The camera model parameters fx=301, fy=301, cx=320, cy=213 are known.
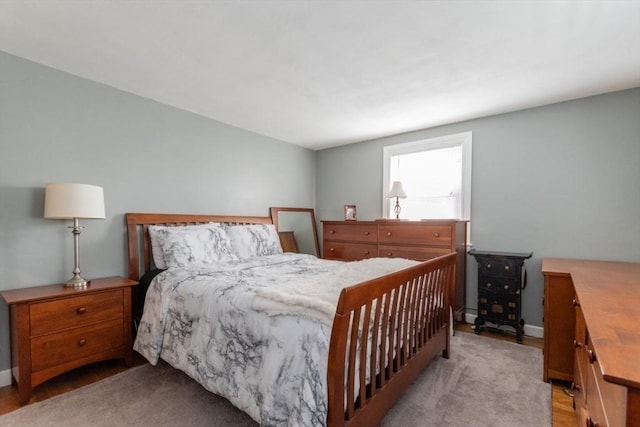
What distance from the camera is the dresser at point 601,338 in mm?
711

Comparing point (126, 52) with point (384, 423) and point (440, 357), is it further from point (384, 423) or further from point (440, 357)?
point (440, 357)

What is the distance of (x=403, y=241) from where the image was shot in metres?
3.46

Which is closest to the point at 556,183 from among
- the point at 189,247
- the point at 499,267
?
the point at 499,267

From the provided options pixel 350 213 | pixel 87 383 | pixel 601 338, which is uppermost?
pixel 350 213

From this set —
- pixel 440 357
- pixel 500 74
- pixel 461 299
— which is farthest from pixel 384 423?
pixel 500 74

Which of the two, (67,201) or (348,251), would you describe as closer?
(67,201)

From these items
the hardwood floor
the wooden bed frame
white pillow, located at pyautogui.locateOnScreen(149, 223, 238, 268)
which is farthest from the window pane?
white pillow, located at pyautogui.locateOnScreen(149, 223, 238, 268)

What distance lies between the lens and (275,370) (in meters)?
1.42

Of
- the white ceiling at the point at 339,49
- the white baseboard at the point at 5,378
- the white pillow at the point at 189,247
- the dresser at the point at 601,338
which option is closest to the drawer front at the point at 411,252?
the dresser at the point at 601,338

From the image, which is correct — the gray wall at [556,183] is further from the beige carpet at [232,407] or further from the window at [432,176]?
the beige carpet at [232,407]

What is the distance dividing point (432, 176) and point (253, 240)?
92.5 inches

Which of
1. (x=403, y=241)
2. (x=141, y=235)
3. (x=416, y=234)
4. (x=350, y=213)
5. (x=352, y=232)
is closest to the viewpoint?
(x=141, y=235)

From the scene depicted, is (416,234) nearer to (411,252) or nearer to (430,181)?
(411,252)

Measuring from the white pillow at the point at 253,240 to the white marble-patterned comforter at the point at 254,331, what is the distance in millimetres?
511
